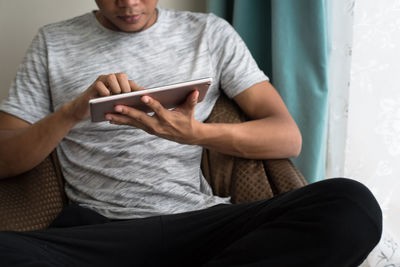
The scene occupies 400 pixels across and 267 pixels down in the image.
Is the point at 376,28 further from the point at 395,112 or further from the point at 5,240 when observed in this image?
the point at 5,240

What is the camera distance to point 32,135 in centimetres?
131

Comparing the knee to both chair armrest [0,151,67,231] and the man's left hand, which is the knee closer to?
the man's left hand

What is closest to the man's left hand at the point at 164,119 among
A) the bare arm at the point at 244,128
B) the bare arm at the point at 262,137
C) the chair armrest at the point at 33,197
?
the bare arm at the point at 244,128

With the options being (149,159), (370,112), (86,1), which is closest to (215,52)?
(149,159)

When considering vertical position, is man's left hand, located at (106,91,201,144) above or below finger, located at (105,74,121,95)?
below

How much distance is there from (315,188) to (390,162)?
0.58 m

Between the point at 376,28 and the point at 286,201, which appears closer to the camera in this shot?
the point at 286,201

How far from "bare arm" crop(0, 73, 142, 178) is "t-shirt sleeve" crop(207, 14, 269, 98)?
1.45 feet

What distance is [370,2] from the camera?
139 centimetres

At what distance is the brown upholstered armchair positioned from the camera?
128cm

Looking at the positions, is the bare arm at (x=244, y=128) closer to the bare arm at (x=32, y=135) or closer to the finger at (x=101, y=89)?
the finger at (x=101, y=89)

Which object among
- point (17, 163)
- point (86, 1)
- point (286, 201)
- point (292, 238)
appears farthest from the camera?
point (86, 1)

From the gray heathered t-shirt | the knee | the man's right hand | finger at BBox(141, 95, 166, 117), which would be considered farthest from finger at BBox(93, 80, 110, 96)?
the knee

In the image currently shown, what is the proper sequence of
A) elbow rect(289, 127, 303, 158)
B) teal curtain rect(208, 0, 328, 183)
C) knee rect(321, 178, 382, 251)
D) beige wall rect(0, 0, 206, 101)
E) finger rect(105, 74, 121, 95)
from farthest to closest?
beige wall rect(0, 0, 206, 101) → teal curtain rect(208, 0, 328, 183) → elbow rect(289, 127, 303, 158) → finger rect(105, 74, 121, 95) → knee rect(321, 178, 382, 251)
